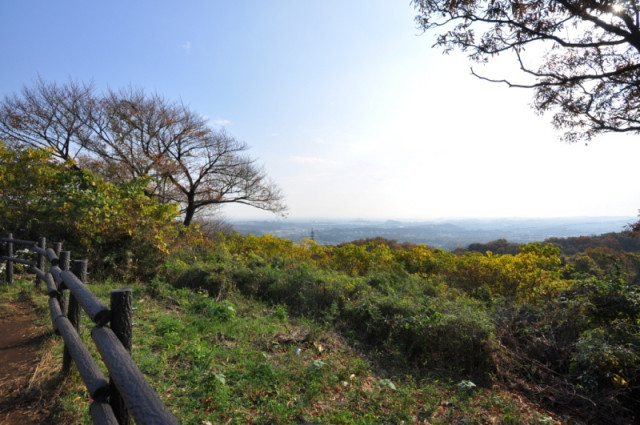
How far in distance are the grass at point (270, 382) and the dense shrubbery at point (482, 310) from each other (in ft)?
1.96

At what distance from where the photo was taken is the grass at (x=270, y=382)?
2.94 m

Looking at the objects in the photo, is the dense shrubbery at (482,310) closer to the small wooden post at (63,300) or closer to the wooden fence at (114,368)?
the small wooden post at (63,300)

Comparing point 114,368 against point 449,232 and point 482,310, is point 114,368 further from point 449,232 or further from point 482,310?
point 449,232

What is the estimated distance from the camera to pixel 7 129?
12.9 m

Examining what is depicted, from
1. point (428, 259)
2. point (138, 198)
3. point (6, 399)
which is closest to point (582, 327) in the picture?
point (428, 259)

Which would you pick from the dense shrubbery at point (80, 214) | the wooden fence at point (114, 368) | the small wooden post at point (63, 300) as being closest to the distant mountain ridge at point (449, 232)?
the dense shrubbery at point (80, 214)

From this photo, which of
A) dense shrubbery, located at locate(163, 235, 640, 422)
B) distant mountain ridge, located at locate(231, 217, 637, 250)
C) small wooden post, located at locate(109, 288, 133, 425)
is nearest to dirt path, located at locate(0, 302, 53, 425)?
small wooden post, located at locate(109, 288, 133, 425)

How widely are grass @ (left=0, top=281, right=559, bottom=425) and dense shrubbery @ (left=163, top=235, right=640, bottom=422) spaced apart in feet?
1.96

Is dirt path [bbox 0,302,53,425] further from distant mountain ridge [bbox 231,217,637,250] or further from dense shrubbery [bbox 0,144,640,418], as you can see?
distant mountain ridge [bbox 231,217,637,250]

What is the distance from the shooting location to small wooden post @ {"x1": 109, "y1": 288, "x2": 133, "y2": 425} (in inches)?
72.8

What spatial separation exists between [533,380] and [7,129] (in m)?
19.2

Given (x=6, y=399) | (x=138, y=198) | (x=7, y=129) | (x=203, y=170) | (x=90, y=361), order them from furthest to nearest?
(x=203, y=170)
(x=7, y=129)
(x=138, y=198)
(x=6, y=399)
(x=90, y=361)

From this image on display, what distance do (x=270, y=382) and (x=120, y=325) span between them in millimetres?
2072

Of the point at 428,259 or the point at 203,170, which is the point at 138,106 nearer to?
the point at 203,170
